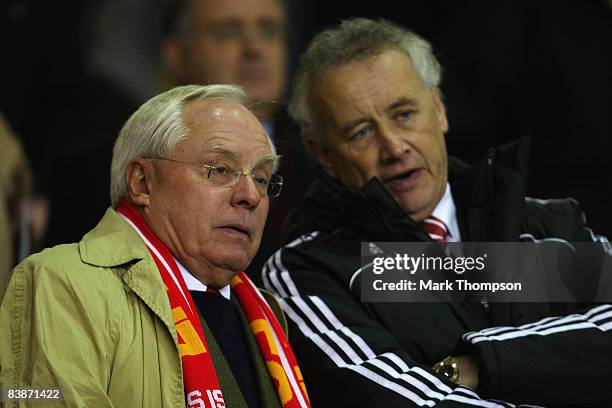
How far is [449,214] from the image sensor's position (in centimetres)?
396

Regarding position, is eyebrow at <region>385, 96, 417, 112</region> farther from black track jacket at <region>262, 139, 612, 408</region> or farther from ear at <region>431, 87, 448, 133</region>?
black track jacket at <region>262, 139, 612, 408</region>

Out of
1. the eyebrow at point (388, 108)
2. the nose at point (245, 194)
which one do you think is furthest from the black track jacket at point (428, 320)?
the nose at point (245, 194)

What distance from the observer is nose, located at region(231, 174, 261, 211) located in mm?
3289

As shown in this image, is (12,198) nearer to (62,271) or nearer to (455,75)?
(62,271)

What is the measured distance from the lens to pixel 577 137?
580 centimetres

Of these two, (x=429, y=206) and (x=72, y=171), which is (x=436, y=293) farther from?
(x=72, y=171)

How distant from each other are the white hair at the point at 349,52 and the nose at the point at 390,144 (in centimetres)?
30

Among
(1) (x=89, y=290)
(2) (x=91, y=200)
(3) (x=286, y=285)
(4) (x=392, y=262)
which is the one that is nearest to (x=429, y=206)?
(4) (x=392, y=262)

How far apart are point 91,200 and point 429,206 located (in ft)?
6.60

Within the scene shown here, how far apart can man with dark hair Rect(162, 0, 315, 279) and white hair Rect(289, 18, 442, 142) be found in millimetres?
804

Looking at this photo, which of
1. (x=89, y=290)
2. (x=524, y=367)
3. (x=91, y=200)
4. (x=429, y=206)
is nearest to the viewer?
(x=89, y=290)

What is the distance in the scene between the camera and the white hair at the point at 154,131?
3.28 metres

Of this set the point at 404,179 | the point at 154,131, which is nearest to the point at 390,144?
the point at 404,179

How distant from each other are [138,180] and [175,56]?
95.3 inches
